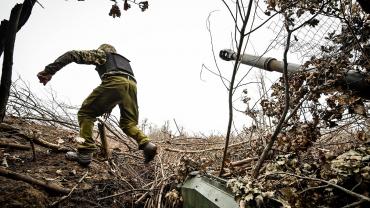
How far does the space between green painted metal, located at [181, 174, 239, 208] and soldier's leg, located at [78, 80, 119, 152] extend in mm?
1686

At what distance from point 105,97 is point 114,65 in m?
0.49

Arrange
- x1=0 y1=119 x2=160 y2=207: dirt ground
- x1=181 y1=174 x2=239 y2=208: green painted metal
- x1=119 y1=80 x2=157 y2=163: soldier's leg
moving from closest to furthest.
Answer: x1=181 y1=174 x2=239 y2=208: green painted metal < x1=0 y1=119 x2=160 y2=207: dirt ground < x1=119 y1=80 x2=157 y2=163: soldier's leg

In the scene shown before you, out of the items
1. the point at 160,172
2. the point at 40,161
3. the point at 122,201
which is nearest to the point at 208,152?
the point at 160,172

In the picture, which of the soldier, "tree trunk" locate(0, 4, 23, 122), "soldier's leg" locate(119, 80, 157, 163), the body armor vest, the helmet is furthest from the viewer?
the helmet

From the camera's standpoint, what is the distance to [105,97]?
431cm

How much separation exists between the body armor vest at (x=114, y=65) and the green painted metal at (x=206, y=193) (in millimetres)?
2048

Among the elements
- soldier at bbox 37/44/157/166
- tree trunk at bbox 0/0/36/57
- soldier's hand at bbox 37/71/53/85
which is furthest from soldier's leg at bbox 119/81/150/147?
tree trunk at bbox 0/0/36/57

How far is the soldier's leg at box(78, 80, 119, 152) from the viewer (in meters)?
4.20

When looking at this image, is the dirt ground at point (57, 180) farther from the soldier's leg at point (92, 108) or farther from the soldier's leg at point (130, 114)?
the soldier's leg at point (130, 114)

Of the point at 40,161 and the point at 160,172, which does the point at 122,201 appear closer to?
the point at 160,172

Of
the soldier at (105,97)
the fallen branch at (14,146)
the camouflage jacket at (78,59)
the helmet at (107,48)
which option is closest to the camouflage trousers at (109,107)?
the soldier at (105,97)

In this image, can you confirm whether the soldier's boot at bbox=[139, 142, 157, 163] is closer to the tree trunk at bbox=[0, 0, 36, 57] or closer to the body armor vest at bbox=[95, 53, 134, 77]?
the body armor vest at bbox=[95, 53, 134, 77]

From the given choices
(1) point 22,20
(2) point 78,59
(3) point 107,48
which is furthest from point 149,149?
(1) point 22,20

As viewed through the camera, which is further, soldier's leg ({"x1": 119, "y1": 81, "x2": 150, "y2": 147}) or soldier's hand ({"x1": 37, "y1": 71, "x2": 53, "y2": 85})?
soldier's leg ({"x1": 119, "y1": 81, "x2": 150, "y2": 147})
